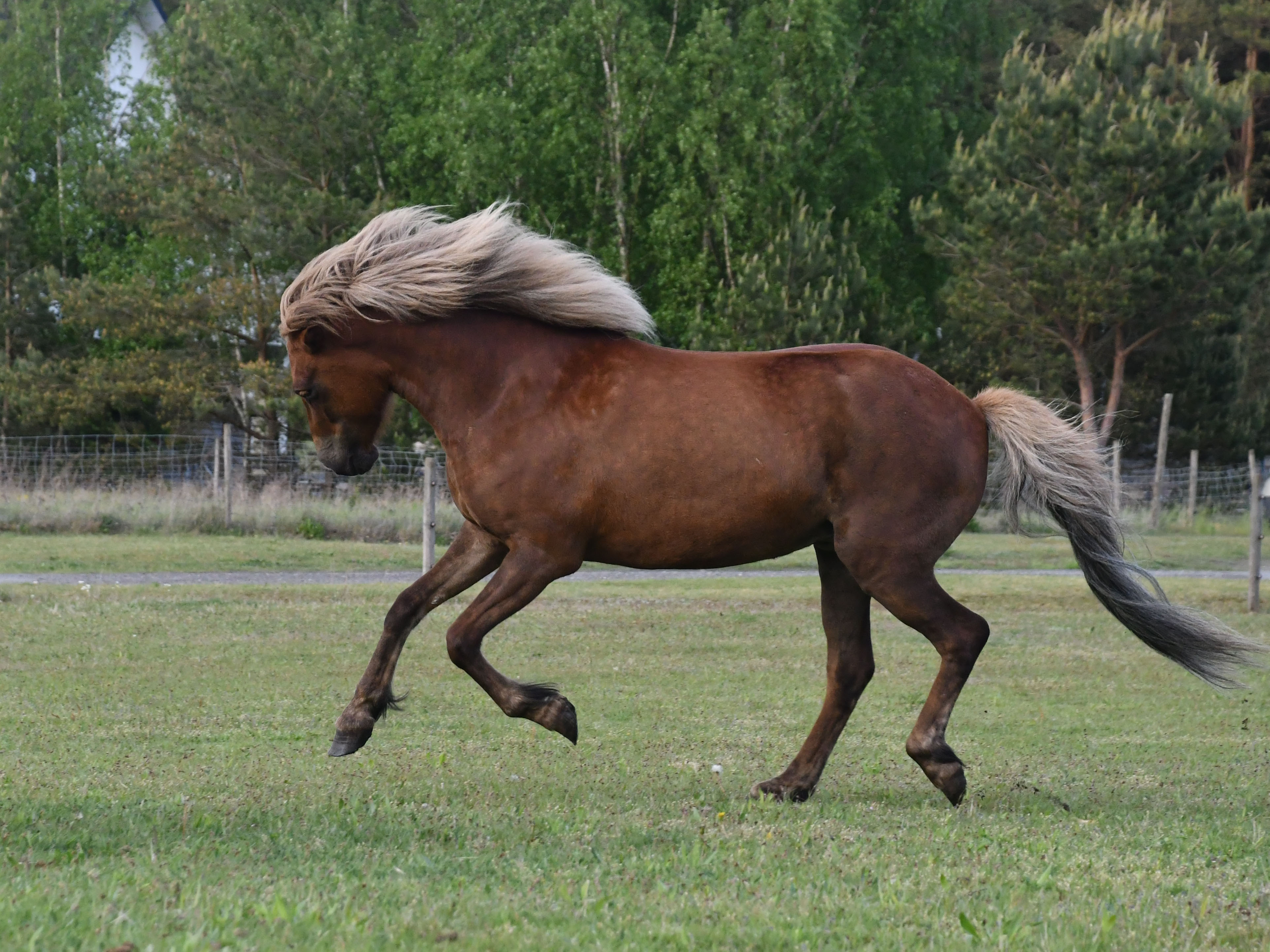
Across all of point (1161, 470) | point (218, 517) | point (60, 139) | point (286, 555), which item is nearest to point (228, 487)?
point (218, 517)

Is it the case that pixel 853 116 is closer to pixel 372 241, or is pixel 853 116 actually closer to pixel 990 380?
pixel 990 380

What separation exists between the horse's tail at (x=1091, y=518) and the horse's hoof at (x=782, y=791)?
58.3 inches

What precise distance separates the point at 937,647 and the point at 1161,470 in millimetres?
28938

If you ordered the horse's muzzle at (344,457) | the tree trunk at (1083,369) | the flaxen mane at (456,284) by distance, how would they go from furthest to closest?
the tree trunk at (1083,369), the horse's muzzle at (344,457), the flaxen mane at (456,284)

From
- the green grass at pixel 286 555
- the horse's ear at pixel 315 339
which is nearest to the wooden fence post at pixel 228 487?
the green grass at pixel 286 555

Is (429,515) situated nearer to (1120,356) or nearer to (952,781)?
(952,781)

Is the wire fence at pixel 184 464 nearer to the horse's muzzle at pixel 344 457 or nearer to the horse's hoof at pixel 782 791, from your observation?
the horse's muzzle at pixel 344 457

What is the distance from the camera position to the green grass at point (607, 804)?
4.14 metres

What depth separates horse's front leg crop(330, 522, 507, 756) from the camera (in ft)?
21.0

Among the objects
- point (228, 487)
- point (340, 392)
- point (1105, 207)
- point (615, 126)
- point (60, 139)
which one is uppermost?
point (615, 126)

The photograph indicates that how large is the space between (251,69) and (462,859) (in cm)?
3426

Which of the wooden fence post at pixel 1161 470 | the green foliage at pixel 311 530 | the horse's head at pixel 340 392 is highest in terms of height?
the horse's head at pixel 340 392

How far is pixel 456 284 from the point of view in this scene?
6.66 m

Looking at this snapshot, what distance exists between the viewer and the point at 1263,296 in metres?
41.6
